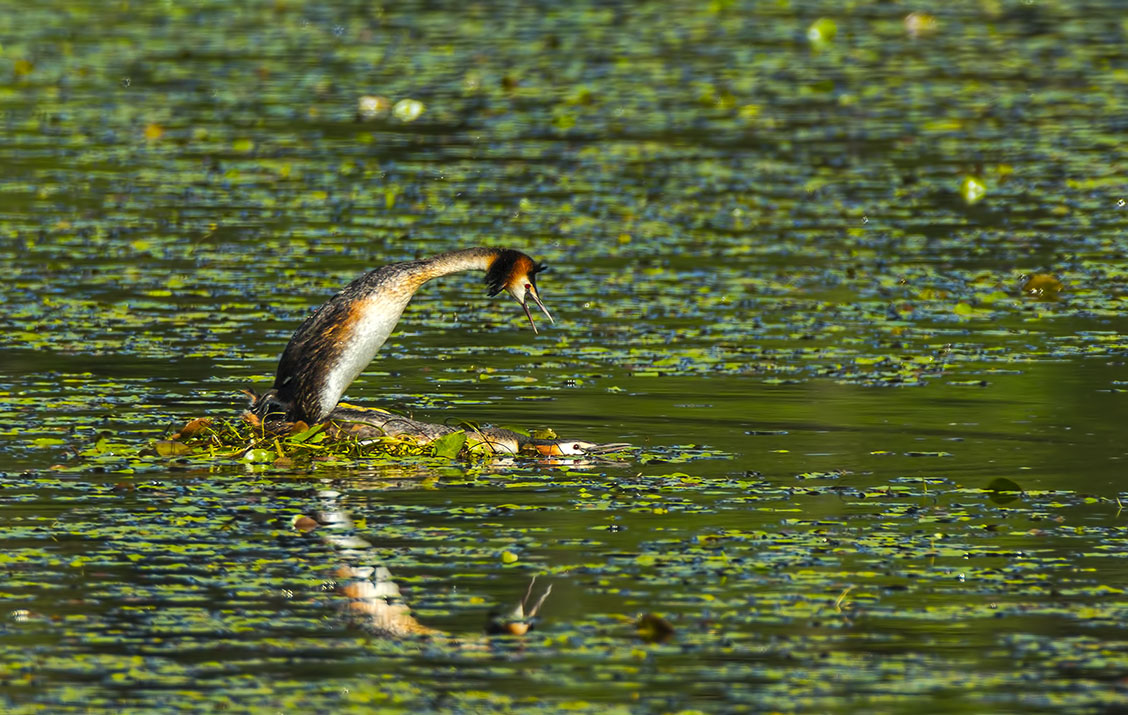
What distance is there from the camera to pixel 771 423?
37.6ft

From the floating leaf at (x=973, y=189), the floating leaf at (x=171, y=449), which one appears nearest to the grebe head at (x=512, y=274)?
the floating leaf at (x=171, y=449)

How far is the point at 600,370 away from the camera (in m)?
12.9

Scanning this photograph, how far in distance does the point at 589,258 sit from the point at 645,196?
2245 mm

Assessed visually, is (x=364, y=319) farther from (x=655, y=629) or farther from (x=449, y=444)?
(x=655, y=629)

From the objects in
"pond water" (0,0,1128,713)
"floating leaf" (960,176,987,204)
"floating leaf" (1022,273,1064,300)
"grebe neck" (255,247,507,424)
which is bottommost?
"floating leaf" (1022,273,1064,300)

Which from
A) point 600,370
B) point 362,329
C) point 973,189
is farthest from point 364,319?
point 973,189

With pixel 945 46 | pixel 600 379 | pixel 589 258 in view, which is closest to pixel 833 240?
pixel 589 258

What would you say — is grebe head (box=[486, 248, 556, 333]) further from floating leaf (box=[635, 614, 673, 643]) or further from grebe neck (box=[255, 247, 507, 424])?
floating leaf (box=[635, 614, 673, 643])

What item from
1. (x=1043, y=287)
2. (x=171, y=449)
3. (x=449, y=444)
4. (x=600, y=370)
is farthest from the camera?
(x=1043, y=287)

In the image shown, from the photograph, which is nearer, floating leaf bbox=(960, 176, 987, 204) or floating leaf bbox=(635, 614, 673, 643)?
floating leaf bbox=(635, 614, 673, 643)

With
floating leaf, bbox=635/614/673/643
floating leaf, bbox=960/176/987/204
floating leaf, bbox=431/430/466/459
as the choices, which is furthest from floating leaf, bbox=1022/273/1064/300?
floating leaf, bbox=635/614/673/643

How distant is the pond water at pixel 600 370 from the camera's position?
7.56 metres

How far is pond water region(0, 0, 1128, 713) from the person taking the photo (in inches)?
298

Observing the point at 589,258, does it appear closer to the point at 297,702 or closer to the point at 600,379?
the point at 600,379
